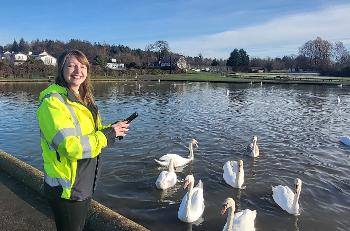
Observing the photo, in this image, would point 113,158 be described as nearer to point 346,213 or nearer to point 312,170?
point 312,170

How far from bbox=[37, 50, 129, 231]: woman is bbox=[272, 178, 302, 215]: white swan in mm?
6934

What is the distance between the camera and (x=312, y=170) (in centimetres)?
1375

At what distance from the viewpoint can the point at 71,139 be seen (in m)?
3.56

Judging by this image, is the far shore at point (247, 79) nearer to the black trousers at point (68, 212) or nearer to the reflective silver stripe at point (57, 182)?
the black trousers at point (68, 212)

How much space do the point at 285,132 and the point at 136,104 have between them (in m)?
15.5

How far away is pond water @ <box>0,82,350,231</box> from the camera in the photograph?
9773 mm

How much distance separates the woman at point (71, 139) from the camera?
3582mm

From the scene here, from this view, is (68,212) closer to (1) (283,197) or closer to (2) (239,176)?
(1) (283,197)

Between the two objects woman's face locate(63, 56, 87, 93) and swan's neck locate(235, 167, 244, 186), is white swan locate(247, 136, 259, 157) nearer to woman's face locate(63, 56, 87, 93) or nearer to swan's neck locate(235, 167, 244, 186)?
swan's neck locate(235, 167, 244, 186)

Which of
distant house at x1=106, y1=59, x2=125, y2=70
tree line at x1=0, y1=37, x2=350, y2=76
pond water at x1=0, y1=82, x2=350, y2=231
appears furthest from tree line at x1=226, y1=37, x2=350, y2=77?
pond water at x1=0, y1=82, x2=350, y2=231

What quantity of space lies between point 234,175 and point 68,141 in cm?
872

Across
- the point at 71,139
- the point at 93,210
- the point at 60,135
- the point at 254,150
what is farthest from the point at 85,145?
the point at 254,150

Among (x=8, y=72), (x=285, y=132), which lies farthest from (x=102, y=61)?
(x=285, y=132)

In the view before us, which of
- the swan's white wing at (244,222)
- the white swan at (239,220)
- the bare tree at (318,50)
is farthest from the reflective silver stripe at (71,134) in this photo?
the bare tree at (318,50)
